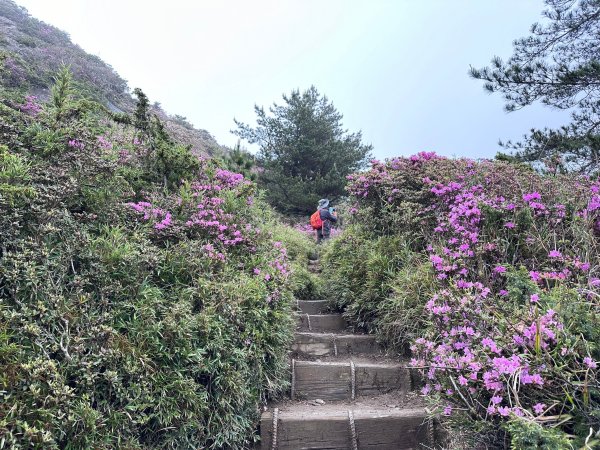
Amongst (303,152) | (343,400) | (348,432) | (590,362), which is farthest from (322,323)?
(303,152)

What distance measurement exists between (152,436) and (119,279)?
0.98 metres

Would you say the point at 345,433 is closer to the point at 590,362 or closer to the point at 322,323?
the point at 590,362

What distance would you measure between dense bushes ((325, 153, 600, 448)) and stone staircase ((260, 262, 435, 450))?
34 cm

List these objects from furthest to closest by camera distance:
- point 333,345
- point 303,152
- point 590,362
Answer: point 303,152 < point 333,345 < point 590,362

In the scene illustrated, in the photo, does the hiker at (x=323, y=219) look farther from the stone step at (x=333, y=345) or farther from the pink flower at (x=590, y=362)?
the pink flower at (x=590, y=362)

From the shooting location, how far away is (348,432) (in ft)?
9.64

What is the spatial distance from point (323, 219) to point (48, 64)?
14054 mm

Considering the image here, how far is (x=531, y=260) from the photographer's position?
3.32 metres

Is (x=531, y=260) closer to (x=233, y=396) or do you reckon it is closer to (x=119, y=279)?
(x=233, y=396)

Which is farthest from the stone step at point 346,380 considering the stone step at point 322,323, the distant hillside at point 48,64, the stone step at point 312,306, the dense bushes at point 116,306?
the distant hillside at point 48,64

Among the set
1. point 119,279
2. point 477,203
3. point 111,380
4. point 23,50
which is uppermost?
point 23,50

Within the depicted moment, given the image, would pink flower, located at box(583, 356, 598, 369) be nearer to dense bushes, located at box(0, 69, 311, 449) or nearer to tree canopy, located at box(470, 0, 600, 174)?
dense bushes, located at box(0, 69, 311, 449)

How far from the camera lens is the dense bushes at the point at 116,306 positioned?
200 centimetres

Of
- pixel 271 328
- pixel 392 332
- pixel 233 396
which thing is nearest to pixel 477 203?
pixel 392 332
